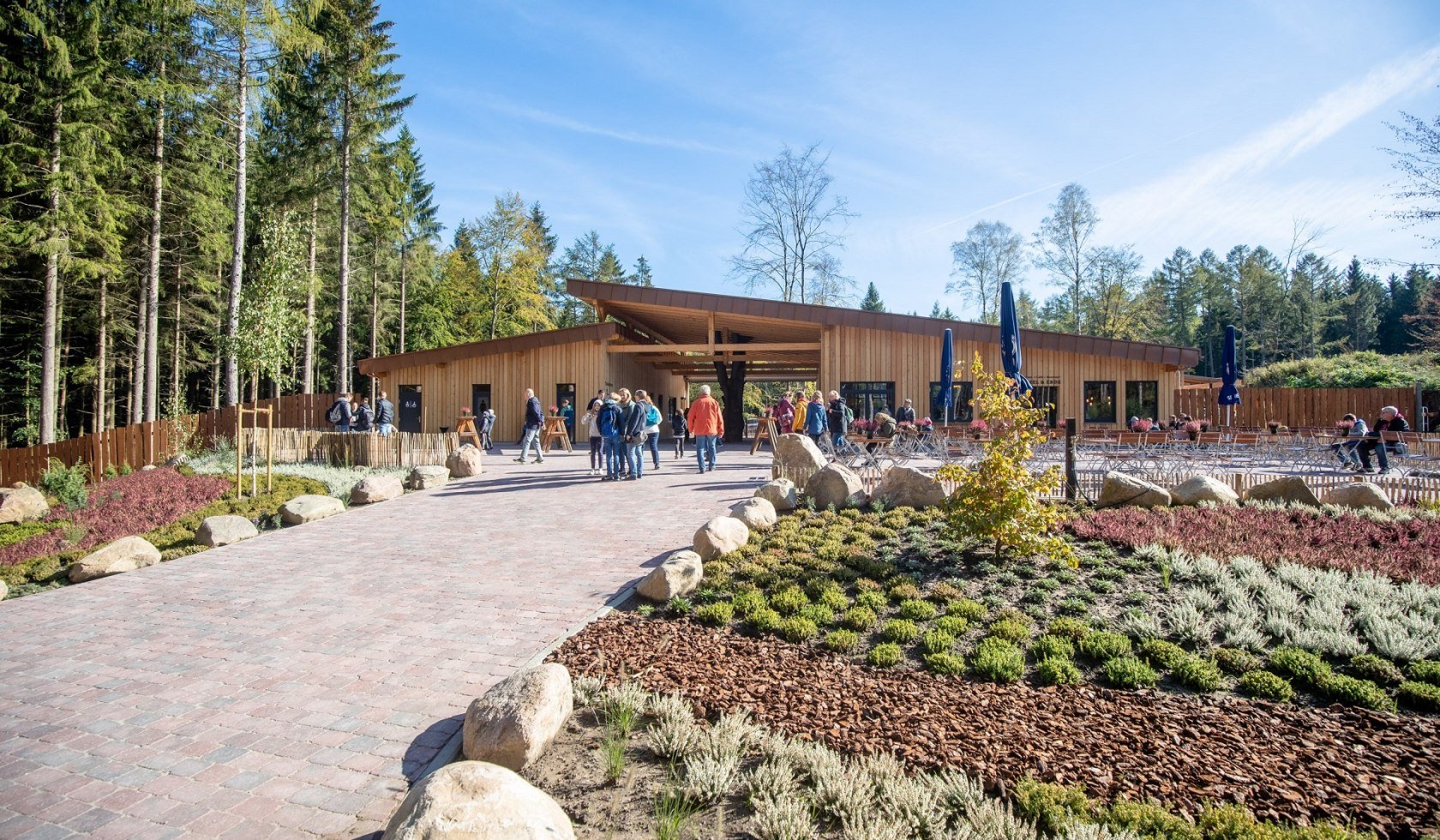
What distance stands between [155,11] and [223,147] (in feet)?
11.7

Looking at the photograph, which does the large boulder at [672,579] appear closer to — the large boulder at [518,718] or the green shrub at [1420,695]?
the large boulder at [518,718]

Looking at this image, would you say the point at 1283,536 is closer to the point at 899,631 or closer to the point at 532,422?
the point at 899,631

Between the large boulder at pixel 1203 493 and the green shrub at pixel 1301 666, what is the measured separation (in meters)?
4.15

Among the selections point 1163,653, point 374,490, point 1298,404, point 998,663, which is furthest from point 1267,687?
point 1298,404

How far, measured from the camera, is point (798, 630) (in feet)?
15.4

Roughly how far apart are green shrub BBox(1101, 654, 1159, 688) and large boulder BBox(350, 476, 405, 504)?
9253 millimetres

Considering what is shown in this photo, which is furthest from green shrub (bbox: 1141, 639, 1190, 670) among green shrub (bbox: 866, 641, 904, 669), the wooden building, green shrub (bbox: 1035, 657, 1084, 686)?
the wooden building

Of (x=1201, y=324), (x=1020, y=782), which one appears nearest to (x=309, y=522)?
(x=1020, y=782)

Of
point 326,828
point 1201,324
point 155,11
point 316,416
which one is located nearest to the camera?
point 326,828

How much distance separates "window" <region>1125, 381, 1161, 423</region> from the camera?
19.3 metres

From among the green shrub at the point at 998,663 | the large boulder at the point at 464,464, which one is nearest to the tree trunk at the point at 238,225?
the large boulder at the point at 464,464

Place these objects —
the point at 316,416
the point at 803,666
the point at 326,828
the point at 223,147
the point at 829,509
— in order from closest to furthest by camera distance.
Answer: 1. the point at 326,828
2. the point at 803,666
3. the point at 829,509
4. the point at 223,147
5. the point at 316,416

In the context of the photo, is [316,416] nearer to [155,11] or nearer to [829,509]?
[155,11]

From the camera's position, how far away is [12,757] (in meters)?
3.34
